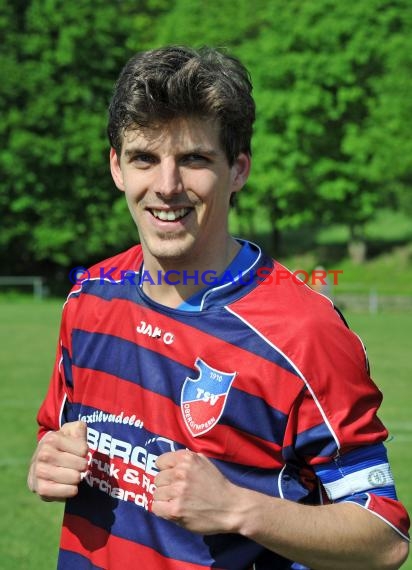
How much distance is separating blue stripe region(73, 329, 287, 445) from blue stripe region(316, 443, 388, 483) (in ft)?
0.54

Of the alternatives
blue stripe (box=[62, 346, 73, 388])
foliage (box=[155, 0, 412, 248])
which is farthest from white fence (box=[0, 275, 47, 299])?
blue stripe (box=[62, 346, 73, 388])

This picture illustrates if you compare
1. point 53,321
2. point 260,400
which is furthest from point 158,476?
point 53,321

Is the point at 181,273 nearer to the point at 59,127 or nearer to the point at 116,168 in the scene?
the point at 116,168

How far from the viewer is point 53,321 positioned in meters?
25.3

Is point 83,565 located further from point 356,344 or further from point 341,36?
point 341,36

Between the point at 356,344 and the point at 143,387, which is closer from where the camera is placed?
the point at 356,344

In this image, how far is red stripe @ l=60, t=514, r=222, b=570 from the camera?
8.69 feet

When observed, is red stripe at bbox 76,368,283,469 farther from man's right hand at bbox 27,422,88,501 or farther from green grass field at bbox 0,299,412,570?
green grass field at bbox 0,299,412,570

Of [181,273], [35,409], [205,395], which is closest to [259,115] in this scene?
[35,409]

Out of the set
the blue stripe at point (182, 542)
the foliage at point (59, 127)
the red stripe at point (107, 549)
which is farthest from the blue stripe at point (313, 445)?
the foliage at point (59, 127)

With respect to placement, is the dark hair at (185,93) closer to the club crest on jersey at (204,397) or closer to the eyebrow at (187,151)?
the eyebrow at (187,151)

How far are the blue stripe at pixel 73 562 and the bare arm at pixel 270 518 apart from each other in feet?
1.73

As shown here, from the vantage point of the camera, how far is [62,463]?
2.70m

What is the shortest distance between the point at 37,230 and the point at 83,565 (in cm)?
3624
